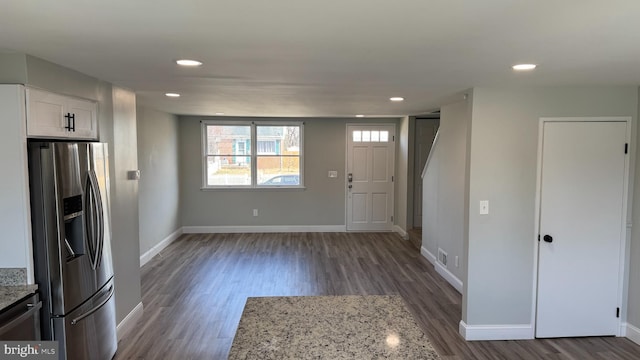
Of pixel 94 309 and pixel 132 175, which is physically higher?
pixel 132 175

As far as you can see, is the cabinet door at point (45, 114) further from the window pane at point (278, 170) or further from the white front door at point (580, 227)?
the window pane at point (278, 170)

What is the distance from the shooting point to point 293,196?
744 cm

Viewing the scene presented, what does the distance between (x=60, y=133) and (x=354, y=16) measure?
2.15m

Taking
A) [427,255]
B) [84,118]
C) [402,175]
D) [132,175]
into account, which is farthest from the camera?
[402,175]

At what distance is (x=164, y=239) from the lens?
249 inches

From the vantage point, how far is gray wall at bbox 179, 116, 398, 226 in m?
7.28

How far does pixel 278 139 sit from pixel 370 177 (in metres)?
1.95

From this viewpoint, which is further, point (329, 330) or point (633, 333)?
point (633, 333)

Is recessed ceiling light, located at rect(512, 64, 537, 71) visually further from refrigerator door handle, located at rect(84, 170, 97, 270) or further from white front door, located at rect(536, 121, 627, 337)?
refrigerator door handle, located at rect(84, 170, 97, 270)

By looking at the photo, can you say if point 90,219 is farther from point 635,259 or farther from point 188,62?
point 635,259

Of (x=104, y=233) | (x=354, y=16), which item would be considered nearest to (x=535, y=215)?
(x=354, y=16)

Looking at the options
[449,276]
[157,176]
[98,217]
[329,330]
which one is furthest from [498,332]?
[157,176]

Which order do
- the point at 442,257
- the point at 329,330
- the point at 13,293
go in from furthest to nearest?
1. the point at 442,257
2. the point at 13,293
3. the point at 329,330

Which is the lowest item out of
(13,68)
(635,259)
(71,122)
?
(635,259)
